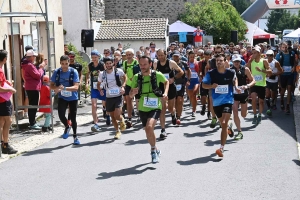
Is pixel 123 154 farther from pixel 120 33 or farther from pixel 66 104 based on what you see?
pixel 120 33

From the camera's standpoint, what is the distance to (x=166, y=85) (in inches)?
380

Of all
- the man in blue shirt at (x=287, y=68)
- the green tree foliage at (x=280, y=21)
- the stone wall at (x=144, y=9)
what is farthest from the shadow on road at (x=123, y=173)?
the green tree foliage at (x=280, y=21)

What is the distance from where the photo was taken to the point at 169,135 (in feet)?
40.2

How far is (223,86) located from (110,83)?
292 cm

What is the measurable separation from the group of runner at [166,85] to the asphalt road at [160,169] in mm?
402

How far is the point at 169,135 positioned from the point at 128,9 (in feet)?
106

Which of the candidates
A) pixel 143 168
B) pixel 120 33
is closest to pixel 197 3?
pixel 120 33

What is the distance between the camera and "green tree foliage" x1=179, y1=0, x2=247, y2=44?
40625 millimetres

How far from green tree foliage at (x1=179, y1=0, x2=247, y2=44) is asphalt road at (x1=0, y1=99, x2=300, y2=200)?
28755 mm

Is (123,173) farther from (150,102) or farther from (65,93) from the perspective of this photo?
(65,93)

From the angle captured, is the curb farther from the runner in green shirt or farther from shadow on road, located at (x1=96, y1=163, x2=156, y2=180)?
shadow on road, located at (x1=96, y1=163, x2=156, y2=180)

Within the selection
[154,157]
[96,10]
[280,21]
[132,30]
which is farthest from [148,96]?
[280,21]

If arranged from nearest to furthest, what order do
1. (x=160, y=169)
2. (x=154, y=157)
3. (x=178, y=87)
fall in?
(x=160, y=169)
(x=154, y=157)
(x=178, y=87)

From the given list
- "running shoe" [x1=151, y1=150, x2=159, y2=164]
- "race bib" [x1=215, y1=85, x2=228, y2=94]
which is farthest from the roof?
"running shoe" [x1=151, y1=150, x2=159, y2=164]
